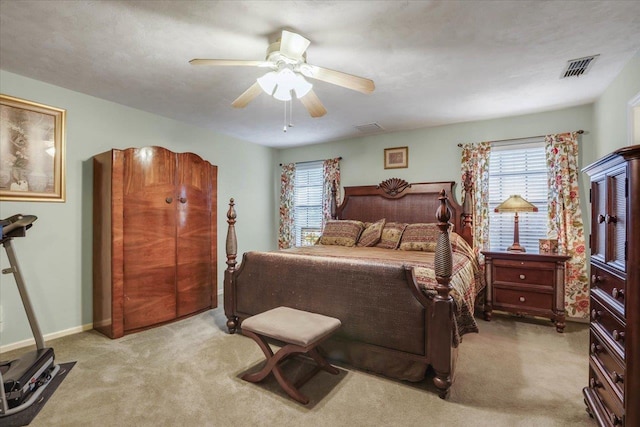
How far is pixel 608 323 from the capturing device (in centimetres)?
150

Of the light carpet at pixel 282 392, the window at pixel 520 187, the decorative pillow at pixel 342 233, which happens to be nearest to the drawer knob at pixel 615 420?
the light carpet at pixel 282 392

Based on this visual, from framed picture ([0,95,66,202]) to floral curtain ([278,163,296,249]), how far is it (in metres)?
3.17

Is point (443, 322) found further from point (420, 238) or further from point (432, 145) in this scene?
point (432, 145)

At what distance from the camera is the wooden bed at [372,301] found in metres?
1.98

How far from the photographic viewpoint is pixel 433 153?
14.0 ft

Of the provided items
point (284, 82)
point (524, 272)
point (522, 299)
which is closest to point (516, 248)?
point (524, 272)

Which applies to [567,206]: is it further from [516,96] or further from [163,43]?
[163,43]

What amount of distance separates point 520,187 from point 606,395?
9.03 ft

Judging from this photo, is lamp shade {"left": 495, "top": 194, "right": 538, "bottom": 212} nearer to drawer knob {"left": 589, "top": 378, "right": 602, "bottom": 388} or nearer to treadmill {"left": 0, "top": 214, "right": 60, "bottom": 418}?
drawer knob {"left": 589, "top": 378, "right": 602, "bottom": 388}

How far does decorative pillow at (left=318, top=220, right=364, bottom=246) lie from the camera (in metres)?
4.17

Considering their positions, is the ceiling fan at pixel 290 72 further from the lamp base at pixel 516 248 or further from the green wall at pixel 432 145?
the lamp base at pixel 516 248

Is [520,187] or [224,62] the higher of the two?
[224,62]

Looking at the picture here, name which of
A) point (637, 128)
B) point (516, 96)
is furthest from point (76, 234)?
point (637, 128)

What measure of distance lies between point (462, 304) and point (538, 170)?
239cm
